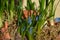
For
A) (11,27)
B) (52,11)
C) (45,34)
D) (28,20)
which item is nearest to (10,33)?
(11,27)

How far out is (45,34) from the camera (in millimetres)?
1740

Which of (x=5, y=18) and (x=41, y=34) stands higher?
(x=5, y=18)

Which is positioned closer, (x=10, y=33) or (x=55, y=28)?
(x=10, y=33)

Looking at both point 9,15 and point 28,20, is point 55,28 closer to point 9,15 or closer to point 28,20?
point 28,20

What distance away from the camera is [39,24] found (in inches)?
66.3

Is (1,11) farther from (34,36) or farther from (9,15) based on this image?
(34,36)

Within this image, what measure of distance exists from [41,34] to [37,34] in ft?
0.14

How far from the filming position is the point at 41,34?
5.67 feet

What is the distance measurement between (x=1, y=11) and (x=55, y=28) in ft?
1.37

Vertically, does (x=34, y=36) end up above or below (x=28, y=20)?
below

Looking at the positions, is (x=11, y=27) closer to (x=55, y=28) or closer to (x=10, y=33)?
(x=10, y=33)

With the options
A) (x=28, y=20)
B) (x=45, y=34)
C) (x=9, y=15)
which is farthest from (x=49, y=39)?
(x=9, y=15)

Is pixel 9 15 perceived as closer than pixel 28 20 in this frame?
No

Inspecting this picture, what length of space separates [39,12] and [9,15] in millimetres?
225
